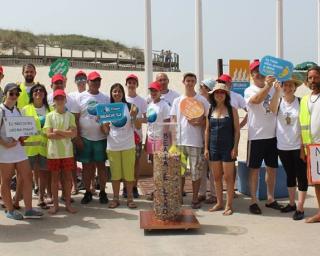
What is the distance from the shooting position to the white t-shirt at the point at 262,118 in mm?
6828

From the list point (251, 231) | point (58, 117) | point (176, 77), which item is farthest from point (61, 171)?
point (176, 77)

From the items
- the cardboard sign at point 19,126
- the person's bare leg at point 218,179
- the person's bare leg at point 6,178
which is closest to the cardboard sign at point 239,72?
the person's bare leg at point 218,179

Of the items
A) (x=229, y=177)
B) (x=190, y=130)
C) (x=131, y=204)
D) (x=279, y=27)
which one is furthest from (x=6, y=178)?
(x=279, y=27)

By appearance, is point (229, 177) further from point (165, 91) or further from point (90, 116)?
point (90, 116)

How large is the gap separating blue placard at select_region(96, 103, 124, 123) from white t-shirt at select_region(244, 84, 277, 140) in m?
1.76

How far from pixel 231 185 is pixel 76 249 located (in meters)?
2.40

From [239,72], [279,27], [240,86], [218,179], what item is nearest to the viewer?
[218,179]

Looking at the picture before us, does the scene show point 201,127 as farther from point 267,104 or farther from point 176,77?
point 176,77

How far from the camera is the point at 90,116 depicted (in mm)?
7340

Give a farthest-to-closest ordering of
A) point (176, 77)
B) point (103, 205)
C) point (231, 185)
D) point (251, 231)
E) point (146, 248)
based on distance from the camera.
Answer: point (176, 77), point (103, 205), point (231, 185), point (251, 231), point (146, 248)

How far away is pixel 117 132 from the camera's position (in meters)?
7.16

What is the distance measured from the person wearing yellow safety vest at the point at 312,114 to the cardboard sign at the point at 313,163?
0.45 ft

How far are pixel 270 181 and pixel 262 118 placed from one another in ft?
3.08

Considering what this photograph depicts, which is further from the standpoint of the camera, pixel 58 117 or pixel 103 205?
pixel 103 205
